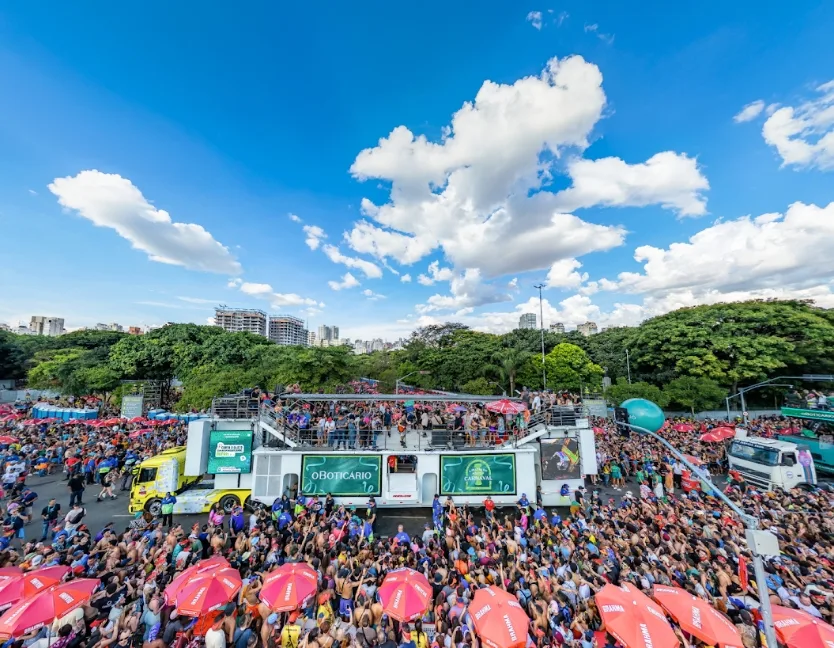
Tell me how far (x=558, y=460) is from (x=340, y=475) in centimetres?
983

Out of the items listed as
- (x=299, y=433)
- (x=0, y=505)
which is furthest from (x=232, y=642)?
(x=0, y=505)

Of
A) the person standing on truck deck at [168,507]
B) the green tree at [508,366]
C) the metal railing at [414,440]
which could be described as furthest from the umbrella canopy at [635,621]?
the green tree at [508,366]

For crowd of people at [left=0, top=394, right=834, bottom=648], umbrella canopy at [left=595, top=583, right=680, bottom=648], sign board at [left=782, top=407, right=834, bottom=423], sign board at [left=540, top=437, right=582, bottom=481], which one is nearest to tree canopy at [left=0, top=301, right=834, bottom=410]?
sign board at [left=782, top=407, right=834, bottom=423]

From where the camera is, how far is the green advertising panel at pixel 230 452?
15.9 meters

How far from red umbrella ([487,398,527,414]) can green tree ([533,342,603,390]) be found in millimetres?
30457

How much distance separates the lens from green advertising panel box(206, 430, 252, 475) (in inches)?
625

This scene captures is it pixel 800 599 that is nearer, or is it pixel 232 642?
pixel 232 642

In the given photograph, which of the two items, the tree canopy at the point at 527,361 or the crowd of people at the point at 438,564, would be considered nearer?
the crowd of people at the point at 438,564

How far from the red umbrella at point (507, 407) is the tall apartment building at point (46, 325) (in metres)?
253

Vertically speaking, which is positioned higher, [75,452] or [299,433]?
[299,433]

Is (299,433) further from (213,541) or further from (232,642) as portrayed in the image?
(232,642)

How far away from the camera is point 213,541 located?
34.8 feet

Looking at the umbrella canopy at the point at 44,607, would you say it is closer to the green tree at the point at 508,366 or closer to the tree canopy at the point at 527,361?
the tree canopy at the point at 527,361

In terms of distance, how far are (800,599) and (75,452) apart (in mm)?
32402
